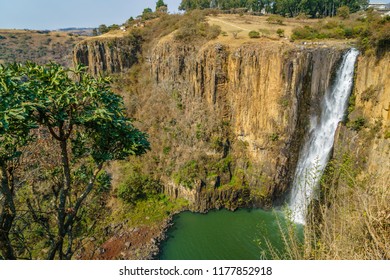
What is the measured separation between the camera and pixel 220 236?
596 inches

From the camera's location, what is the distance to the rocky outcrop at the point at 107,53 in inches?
997

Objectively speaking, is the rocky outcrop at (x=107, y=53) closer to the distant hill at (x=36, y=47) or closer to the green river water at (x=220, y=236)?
the green river water at (x=220, y=236)

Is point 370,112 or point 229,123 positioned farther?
point 229,123

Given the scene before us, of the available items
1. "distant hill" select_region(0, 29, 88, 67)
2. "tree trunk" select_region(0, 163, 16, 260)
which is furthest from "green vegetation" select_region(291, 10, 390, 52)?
"distant hill" select_region(0, 29, 88, 67)

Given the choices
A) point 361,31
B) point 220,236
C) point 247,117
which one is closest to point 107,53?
point 247,117

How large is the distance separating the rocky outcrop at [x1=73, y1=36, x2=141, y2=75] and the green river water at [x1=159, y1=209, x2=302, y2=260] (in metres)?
15.7

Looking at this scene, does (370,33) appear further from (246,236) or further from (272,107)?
(246,236)

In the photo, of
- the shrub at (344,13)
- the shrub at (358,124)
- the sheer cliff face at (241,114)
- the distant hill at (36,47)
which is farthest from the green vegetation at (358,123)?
the distant hill at (36,47)

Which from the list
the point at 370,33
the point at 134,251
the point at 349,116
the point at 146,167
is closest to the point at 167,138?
the point at 146,167

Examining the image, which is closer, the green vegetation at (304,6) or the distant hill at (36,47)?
the green vegetation at (304,6)

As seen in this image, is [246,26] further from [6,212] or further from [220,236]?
[6,212]

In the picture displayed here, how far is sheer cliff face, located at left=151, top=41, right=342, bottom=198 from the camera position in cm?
1612

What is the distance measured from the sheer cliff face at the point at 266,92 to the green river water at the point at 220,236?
2.70m

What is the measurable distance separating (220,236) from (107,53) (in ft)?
63.0
